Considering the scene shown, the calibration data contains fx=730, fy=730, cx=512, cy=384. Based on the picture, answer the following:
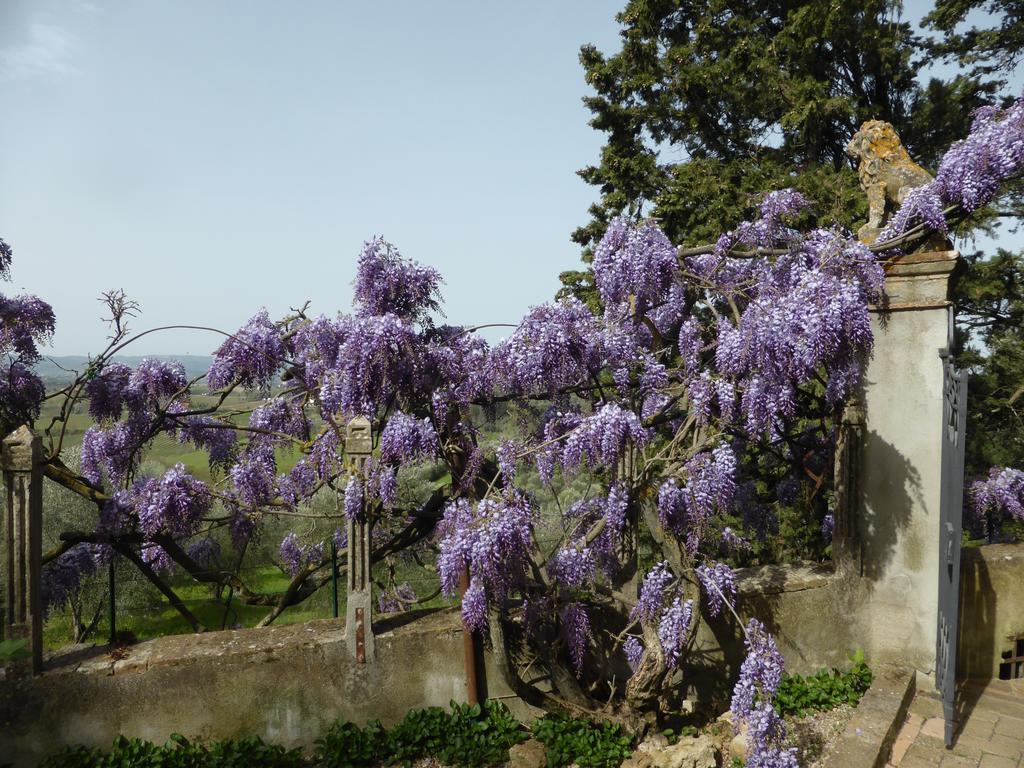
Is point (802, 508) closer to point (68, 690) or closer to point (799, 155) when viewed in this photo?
point (799, 155)

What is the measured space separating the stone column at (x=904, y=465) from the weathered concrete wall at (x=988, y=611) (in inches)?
31.0

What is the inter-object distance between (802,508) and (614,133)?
7.56 m

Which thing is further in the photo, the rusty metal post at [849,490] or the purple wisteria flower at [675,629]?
the rusty metal post at [849,490]

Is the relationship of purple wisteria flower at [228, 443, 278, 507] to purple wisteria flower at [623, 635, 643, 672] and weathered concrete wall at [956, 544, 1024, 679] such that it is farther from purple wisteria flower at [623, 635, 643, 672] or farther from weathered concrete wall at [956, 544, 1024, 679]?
weathered concrete wall at [956, 544, 1024, 679]

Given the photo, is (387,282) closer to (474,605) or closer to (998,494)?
(474,605)

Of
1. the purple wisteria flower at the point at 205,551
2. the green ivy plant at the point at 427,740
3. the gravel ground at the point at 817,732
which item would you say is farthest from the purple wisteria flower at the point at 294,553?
the gravel ground at the point at 817,732

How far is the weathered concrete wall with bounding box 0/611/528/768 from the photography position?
493 centimetres

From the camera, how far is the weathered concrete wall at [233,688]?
4.93 meters

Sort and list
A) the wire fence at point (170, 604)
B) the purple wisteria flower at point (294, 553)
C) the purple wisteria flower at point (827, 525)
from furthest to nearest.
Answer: the wire fence at point (170, 604) → the purple wisteria flower at point (294, 553) → the purple wisteria flower at point (827, 525)

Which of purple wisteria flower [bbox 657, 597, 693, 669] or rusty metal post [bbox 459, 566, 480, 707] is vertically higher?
purple wisteria flower [bbox 657, 597, 693, 669]

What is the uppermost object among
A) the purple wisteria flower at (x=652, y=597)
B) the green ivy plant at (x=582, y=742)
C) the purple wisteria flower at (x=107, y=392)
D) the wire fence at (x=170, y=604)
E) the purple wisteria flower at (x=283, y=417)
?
the purple wisteria flower at (x=107, y=392)

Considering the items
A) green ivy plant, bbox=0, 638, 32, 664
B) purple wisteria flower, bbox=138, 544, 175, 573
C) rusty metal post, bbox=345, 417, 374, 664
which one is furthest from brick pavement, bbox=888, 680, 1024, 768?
purple wisteria flower, bbox=138, 544, 175, 573

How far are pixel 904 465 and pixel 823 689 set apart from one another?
1.84m

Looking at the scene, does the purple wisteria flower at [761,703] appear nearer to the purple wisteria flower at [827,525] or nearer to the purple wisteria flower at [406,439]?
the purple wisteria flower at [406,439]
